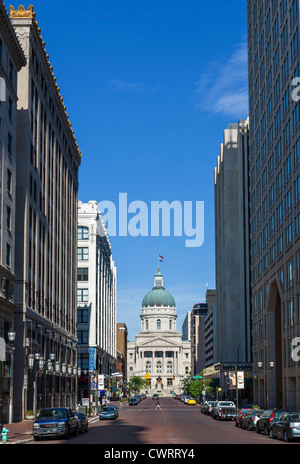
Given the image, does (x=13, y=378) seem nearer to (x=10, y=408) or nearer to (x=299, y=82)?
(x=10, y=408)

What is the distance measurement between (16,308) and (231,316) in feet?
263

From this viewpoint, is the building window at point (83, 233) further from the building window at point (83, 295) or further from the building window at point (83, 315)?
the building window at point (83, 315)

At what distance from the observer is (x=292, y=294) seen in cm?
6625

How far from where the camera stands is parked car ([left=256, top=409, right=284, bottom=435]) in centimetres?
4019

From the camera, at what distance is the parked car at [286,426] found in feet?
112

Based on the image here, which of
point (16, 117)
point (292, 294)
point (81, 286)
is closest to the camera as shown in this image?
point (16, 117)

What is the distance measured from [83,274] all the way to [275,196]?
160ft

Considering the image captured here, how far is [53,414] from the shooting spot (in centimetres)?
4022

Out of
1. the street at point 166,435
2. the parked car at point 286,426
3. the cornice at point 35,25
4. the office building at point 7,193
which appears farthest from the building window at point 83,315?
the parked car at point 286,426

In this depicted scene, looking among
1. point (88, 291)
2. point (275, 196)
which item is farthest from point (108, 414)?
point (88, 291)

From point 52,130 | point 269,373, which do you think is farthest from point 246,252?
point 52,130

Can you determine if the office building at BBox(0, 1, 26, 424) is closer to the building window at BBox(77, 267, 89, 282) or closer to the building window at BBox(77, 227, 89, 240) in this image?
the building window at BBox(77, 267, 89, 282)

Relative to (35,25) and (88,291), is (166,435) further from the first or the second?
(88,291)

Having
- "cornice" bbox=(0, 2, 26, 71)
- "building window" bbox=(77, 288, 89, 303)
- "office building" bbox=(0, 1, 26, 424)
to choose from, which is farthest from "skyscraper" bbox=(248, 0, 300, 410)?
"building window" bbox=(77, 288, 89, 303)
